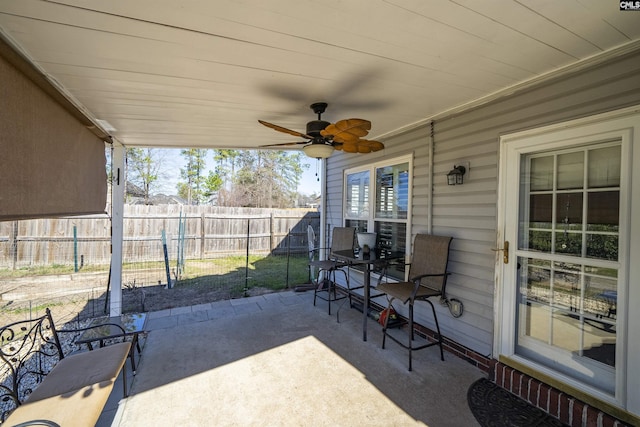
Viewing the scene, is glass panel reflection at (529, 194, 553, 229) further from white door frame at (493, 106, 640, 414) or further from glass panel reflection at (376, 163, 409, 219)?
glass panel reflection at (376, 163, 409, 219)

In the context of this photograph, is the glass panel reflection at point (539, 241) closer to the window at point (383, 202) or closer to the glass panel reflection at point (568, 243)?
the glass panel reflection at point (568, 243)

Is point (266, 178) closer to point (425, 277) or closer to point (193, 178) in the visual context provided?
point (193, 178)

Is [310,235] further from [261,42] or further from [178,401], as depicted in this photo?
[261,42]

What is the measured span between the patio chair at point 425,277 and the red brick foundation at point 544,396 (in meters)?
0.42

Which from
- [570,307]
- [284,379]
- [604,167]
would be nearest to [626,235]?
[604,167]

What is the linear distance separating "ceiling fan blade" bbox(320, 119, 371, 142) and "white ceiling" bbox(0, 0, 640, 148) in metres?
0.36

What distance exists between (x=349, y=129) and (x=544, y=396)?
2.51 metres

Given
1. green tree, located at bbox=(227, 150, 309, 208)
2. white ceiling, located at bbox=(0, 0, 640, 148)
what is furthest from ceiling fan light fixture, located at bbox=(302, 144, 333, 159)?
green tree, located at bbox=(227, 150, 309, 208)

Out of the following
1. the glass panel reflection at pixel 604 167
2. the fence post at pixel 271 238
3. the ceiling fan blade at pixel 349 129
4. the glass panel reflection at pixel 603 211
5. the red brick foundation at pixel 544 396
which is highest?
the ceiling fan blade at pixel 349 129

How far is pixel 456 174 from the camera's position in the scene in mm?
2846

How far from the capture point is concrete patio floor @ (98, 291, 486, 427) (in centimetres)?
201

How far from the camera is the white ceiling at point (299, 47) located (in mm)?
1386

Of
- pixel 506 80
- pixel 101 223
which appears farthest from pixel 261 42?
pixel 101 223

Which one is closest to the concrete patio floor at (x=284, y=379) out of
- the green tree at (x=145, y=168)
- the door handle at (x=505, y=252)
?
the door handle at (x=505, y=252)
